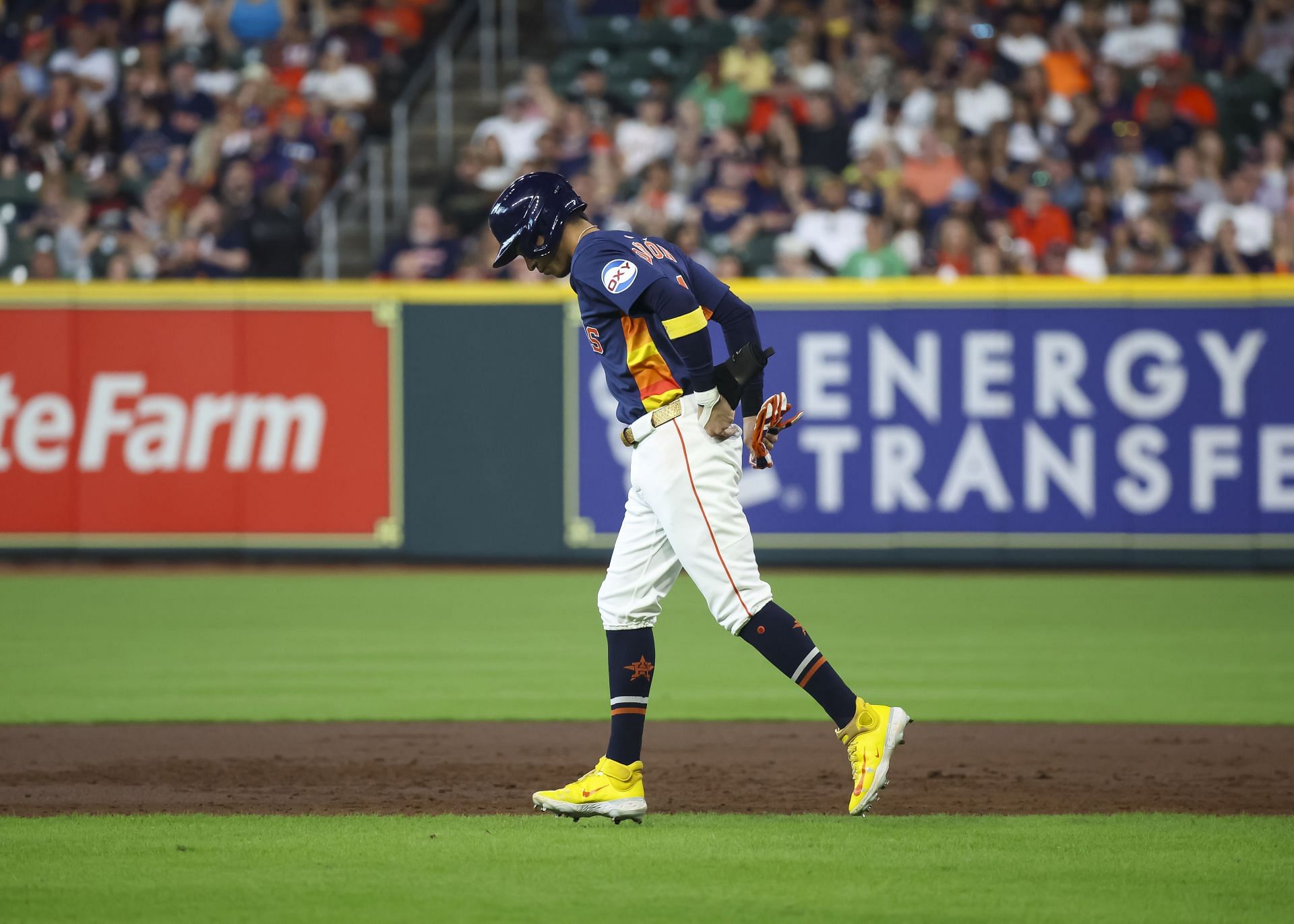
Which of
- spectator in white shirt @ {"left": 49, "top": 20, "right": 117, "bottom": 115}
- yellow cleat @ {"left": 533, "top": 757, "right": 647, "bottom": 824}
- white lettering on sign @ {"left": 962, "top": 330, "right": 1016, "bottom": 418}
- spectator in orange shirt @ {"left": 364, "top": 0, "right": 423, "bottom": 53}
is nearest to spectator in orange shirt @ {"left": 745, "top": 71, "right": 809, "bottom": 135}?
white lettering on sign @ {"left": 962, "top": 330, "right": 1016, "bottom": 418}

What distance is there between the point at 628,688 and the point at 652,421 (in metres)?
0.86

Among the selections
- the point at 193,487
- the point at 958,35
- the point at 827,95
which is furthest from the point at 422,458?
the point at 958,35

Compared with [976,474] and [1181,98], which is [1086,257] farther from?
[1181,98]

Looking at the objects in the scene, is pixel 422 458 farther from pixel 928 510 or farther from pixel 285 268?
pixel 928 510

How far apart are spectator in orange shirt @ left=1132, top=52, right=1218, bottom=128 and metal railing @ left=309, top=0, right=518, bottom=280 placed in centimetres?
662

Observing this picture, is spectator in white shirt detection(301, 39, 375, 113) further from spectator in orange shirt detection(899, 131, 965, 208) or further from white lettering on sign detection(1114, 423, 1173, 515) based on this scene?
white lettering on sign detection(1114, 423, 1173, 515)

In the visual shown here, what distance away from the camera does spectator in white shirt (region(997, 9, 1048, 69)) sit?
16938 mm

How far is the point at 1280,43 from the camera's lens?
16859 millimetres

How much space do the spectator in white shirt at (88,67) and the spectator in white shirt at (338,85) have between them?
1927 millimetres

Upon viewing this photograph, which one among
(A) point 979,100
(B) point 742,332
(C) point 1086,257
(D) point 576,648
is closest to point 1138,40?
(A) point 979,100

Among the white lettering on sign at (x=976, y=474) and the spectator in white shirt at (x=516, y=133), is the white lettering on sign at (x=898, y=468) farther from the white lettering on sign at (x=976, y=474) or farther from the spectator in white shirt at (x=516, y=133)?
the spectator in white shirt at (x=516, y=133)

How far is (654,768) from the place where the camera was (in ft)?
23.2

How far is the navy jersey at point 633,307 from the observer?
575cm

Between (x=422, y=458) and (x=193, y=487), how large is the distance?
1.82 m
